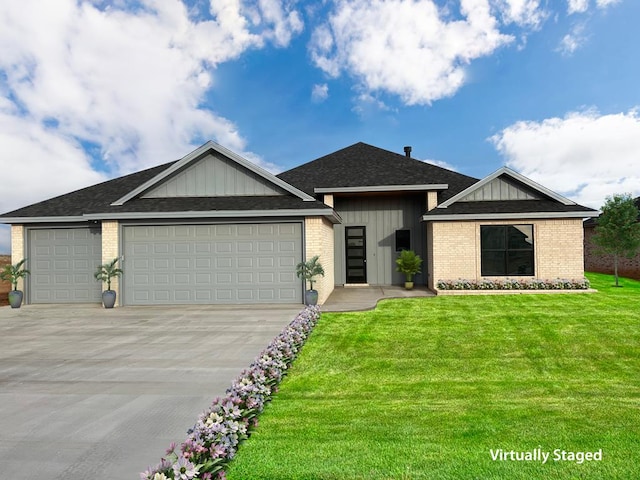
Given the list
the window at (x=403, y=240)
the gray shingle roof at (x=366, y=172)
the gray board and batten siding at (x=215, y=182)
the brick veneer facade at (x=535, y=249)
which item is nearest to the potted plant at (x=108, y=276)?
the gray board and batten siding at (x=215, y=182)

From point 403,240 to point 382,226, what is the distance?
1.19 meters

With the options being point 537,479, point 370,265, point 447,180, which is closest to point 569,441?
point 537,479

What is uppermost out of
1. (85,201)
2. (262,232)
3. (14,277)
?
(85,201)

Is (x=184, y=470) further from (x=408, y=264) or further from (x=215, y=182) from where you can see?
(x=408, y=264)

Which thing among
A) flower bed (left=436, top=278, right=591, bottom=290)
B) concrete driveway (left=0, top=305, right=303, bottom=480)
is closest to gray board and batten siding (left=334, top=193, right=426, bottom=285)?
flower bed (left=436, top=278, right=591, bottom=290)

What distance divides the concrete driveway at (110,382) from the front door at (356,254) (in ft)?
21.6

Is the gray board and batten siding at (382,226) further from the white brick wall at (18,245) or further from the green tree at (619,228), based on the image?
the white brick wall at (18,245)

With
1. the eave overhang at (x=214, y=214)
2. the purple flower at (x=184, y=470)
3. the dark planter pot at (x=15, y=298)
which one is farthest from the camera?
the dark planter pot at (x=15, y=298)

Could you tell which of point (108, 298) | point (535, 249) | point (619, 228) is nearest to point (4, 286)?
point (108, 298)

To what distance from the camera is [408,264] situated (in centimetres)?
1556

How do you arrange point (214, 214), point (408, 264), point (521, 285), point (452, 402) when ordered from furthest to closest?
point (408, 264) < point (521, 285) < point (214, 214) < point (452, 402)

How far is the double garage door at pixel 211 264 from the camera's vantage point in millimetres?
12938

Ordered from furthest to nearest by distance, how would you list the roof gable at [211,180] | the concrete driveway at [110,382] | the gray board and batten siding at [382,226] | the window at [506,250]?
the gray board and batten siding at [382,226], the window at [506,250], the roof gable at [211,180], the concrete driveway at [110,382]

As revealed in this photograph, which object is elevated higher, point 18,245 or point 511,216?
point 511,216
